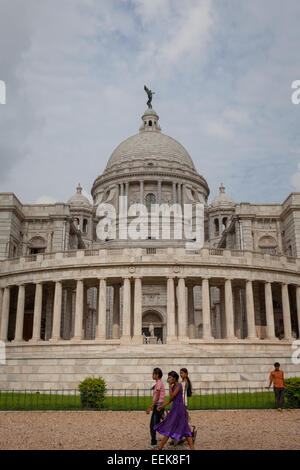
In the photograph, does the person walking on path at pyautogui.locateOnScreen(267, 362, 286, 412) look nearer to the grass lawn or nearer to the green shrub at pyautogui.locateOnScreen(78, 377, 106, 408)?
the grass lawn

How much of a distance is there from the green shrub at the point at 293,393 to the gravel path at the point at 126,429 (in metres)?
0.79

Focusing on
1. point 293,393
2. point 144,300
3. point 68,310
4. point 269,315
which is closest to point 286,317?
point 269,315

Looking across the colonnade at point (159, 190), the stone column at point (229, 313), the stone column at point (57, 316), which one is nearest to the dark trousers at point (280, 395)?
the stone column at point (229, 313)

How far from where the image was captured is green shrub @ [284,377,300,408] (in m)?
20.5

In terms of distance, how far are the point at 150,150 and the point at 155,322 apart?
39.2 meters

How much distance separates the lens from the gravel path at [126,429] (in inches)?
518

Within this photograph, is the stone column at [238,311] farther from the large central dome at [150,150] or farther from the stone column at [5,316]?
the large central dome at [150,150]

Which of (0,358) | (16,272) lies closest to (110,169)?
(16,272)

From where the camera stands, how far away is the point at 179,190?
80375 millimetres

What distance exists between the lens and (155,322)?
58.3 m

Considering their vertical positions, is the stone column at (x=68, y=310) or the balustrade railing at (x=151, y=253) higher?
the balustrade railing at (x=151, y=253)

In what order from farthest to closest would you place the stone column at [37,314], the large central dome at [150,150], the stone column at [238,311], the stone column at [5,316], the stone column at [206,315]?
the large central dome at [150,150] < the stone column at [238,311] < the stone column at [5,316] < the stone column at [37,314] < the stone column at [206,315]

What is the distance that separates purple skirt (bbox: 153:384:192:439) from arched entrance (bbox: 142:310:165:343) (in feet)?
149
